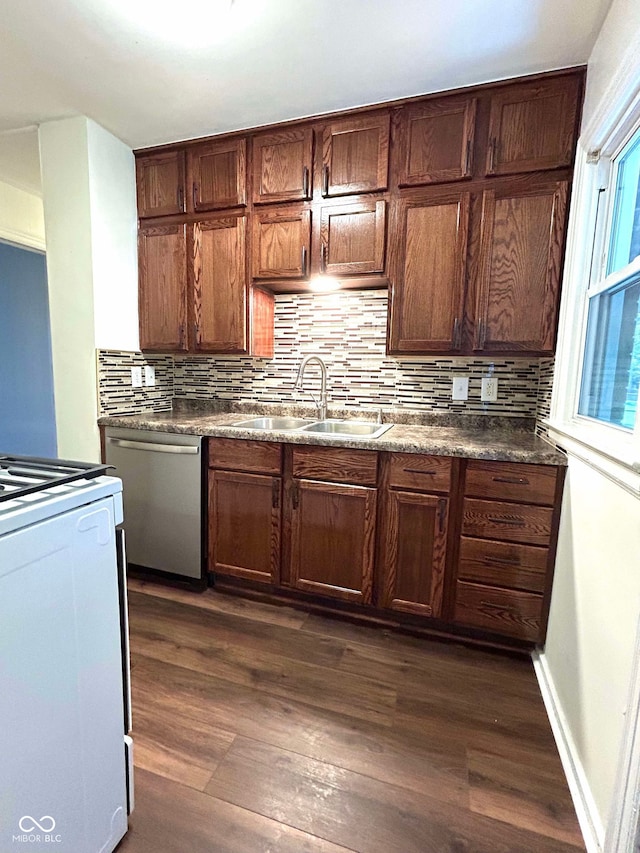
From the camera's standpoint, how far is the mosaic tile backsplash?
7.16 ft

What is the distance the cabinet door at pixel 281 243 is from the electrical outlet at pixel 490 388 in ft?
3.68

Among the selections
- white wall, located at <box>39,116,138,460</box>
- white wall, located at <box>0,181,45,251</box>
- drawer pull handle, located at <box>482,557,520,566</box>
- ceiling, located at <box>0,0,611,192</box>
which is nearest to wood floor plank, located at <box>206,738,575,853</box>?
drawer pull handle, located at <box>482,557,520,566</box>

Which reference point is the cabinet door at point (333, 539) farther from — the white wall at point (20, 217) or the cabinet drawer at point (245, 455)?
the white wall at point (20, 217)

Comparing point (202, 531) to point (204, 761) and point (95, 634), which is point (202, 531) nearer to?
point (204, 761)

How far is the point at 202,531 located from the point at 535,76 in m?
2.59

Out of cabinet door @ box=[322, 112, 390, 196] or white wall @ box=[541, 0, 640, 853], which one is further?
cabinet door @ box=[322, 112, 390, 196]

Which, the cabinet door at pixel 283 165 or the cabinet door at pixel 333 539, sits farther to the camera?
the cabinet door at pixel 283 165

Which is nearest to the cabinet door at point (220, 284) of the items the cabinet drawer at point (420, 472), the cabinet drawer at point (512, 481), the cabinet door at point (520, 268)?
the cabinet drawer at point (420, 472)

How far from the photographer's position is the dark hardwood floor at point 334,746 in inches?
41.9

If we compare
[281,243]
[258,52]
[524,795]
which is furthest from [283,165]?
[524,795]

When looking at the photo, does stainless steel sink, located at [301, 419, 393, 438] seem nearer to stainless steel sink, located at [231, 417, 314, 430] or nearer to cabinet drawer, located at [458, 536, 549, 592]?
stainless steel sink, located at [231, 417, 314, 430]

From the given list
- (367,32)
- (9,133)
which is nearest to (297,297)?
(367,32)

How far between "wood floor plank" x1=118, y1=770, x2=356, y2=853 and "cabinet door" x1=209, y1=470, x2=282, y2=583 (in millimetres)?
1007

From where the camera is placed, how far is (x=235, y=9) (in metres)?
1.41
